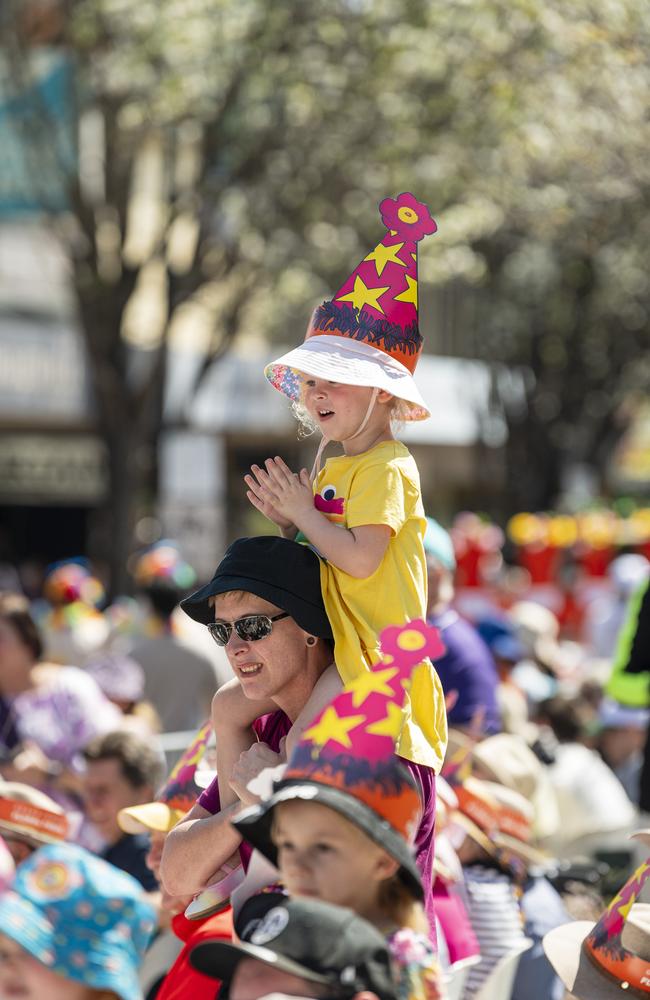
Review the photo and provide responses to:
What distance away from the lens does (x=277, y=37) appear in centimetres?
1372

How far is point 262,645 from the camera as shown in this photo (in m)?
3.25

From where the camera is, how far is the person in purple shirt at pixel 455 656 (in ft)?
18.0

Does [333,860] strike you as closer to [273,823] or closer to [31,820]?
[273,823]

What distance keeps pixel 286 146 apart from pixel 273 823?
1308cm

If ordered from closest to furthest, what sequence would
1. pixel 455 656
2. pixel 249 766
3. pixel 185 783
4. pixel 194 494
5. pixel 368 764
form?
pixel 368 764 < pixel 249 766 < pixel 185 783 < pixel 455 656 < pixel 194 494

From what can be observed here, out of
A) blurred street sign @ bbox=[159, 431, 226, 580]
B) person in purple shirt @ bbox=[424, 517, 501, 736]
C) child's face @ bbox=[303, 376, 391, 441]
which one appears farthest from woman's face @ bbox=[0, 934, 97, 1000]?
blurred street sign @ bbox=[159, 431, 226, 580]

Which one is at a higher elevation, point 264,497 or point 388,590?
point 264,497

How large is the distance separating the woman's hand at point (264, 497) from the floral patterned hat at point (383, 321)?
0.83 feet

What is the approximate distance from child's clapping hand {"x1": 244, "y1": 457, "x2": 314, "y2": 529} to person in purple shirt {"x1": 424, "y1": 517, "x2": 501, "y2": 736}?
2056mm

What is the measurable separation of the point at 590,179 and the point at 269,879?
29.1ft

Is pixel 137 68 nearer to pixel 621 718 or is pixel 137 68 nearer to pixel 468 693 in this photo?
pixel 621 718

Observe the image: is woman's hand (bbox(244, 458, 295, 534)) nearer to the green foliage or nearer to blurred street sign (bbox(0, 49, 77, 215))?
the green foliage

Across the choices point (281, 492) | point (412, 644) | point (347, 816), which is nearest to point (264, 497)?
point (281, 492)

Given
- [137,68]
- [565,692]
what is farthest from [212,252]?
[565,692]
